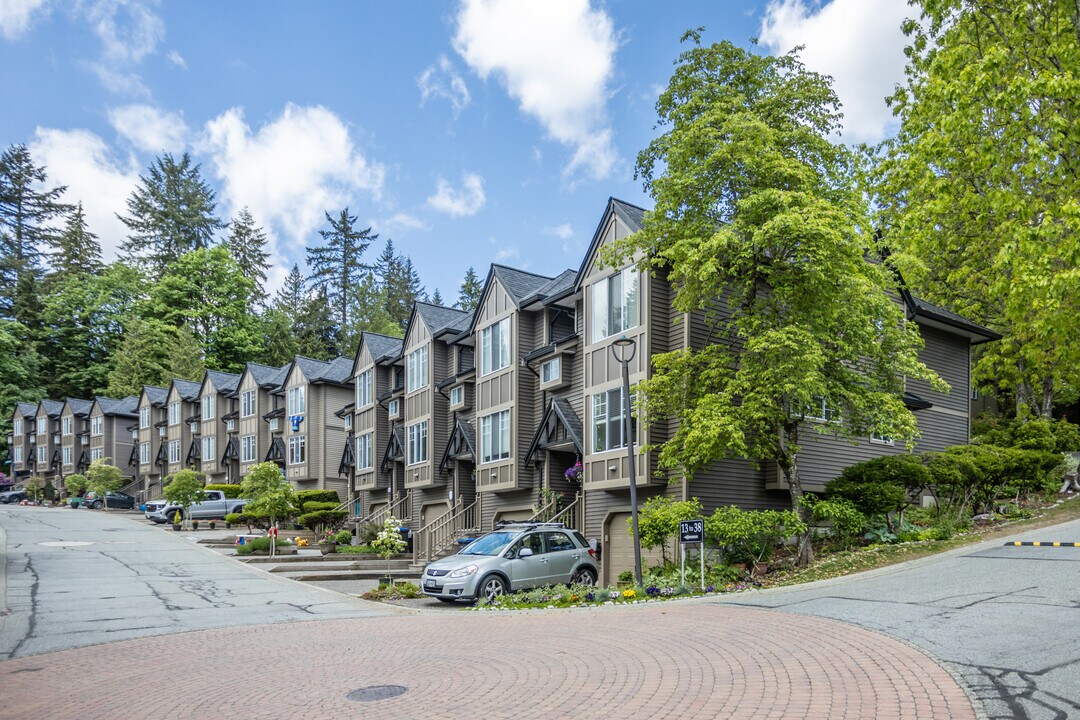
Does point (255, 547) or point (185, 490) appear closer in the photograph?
point (255, 547)

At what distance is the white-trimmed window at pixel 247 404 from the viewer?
5738 cm

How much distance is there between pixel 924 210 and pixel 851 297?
3.18m

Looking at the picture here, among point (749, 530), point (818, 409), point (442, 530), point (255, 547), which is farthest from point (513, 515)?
point (818, 409)

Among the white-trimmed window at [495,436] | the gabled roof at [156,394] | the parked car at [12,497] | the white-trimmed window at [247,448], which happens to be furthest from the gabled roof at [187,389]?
the white-trimmed window at [495,436]

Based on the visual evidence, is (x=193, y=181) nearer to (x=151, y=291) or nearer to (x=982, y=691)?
(x=151, y=291)

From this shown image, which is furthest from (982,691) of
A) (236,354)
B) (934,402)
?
(236,354)

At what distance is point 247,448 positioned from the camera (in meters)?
57.3

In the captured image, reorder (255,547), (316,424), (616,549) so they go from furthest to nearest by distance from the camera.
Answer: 1. (316,424)
2. (255,547)
3. (616,549)

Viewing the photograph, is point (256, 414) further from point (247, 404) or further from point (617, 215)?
point (617, 215)

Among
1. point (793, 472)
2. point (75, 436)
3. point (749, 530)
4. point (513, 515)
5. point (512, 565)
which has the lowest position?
point (512, 565)

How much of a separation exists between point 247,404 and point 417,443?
25.4 metres

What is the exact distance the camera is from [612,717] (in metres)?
8.06

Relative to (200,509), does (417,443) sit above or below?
above

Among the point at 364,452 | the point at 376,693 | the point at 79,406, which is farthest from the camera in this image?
the point at 79,406
